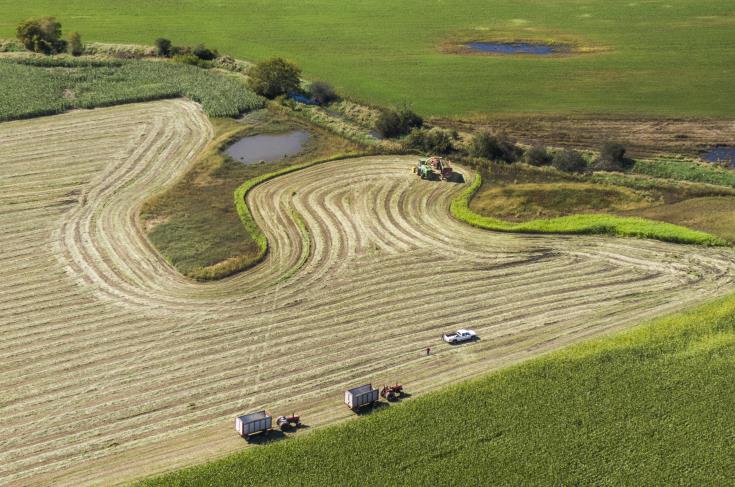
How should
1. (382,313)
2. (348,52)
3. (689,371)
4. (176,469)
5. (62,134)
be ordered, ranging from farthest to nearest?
(348,52) → (62,134) → (382,313) → (689,371) → (176,469)

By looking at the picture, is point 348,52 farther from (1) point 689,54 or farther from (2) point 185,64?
(1) point 689,54

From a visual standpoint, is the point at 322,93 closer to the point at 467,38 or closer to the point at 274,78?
the point at 274,78

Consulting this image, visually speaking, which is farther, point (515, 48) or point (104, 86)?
point (515, 48)

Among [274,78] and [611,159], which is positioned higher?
[274,78]

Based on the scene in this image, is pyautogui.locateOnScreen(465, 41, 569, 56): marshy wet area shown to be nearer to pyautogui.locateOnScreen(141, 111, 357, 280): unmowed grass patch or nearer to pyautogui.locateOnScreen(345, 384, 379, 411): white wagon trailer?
pyautogui.locateOnScreen(141, 111, 357, 280): unmowed grass patch

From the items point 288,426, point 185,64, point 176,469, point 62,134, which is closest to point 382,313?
point 288,426

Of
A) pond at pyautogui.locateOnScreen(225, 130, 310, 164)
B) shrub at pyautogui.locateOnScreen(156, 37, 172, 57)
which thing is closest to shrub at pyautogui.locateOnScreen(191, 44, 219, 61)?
shrub at pyautogui.locateOnScreen(156, 37, 172, 57)

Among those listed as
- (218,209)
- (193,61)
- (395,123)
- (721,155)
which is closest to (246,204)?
(218,209)
